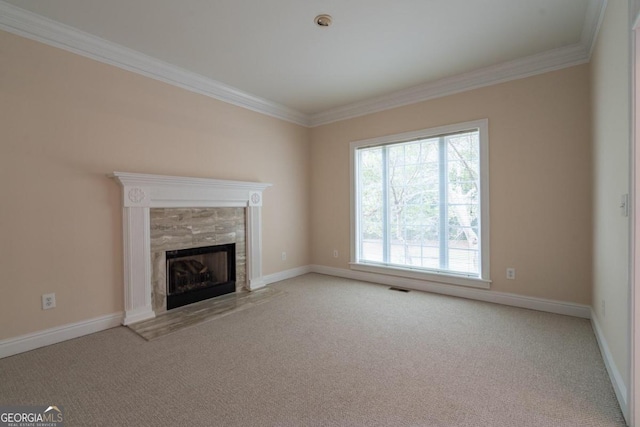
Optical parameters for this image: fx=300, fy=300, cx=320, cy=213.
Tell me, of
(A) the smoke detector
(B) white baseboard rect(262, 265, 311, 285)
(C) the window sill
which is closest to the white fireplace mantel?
(B) white baseboard rect(262, 265, 311, 285)

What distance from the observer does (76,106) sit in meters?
2.84

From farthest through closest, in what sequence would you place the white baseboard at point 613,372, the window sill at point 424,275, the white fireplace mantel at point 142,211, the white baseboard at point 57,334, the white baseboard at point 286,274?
the white baseboard at point 286,274
the window sill at point 424,275
the white fireplace mantel at point 142,211
the white baseboard at point 57,334
the white baseboard at point 613,372

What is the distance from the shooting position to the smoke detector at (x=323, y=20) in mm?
2588

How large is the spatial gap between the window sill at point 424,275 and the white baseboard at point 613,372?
118 centimetres

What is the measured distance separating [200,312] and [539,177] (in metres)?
4.11

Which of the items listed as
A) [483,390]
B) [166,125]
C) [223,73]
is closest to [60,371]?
[166,125]

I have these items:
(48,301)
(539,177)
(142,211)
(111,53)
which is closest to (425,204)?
(539,177)

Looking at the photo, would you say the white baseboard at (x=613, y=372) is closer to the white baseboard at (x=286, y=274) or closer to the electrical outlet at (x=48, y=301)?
the white baseboard at (x=286, y=274)

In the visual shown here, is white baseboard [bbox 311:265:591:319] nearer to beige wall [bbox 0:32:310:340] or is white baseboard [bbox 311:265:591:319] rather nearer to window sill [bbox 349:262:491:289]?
window sill [bbox 349:262:491:289]

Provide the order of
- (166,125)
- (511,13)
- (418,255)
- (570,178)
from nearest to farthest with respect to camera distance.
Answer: (511,13)
(570,178)
(166,125)
(418,255)

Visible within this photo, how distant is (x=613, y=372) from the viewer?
1.98m

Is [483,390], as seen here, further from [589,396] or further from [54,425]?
[54,425]

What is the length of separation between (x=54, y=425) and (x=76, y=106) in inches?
103

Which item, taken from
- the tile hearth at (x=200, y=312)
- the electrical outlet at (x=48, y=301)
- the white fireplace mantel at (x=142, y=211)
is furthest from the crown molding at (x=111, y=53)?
the tile hearth at (x=200, y=312)
